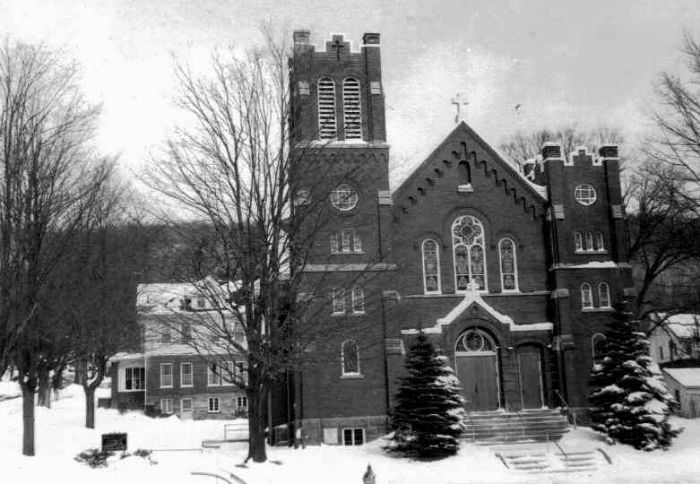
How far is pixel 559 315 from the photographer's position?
32.6 meters

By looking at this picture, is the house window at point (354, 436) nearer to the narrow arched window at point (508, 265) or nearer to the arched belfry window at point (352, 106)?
the narrow arched window at point (508, 265)

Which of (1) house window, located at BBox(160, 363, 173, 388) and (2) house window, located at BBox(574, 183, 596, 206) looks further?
(1) house window, located at BBox(160, 363, 173, 388)

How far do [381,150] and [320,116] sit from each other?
2.83 meters

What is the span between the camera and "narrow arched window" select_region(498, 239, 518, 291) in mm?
33344

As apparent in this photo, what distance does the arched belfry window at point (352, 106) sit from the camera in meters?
32.2

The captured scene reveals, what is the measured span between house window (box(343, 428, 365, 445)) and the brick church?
37 mm

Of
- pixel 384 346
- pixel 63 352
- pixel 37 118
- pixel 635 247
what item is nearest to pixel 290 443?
pixel 384 346

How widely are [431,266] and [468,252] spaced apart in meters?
1.68

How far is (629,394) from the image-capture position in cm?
2812

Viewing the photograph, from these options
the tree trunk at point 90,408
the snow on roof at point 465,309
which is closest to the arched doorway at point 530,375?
the snow on roof at point 465,309

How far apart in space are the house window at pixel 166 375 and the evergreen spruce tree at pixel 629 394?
2950 cm

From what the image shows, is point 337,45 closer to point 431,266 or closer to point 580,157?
point 431,266

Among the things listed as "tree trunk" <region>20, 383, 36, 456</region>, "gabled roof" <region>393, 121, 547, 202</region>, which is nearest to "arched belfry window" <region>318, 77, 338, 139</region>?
"gabled roof" <region>393, 121, 547, 202</region>

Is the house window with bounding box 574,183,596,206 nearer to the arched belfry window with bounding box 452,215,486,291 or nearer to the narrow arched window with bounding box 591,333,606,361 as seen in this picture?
the arched belfry window with bounding box 452,215,486,291
